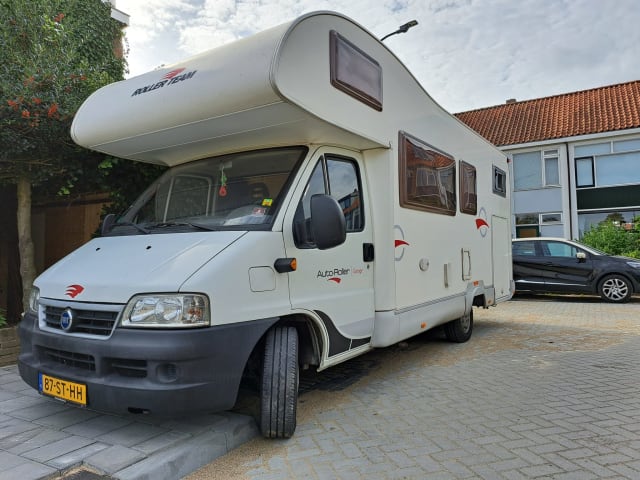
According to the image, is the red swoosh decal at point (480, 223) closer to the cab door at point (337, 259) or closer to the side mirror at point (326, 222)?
the cab door at point (337, 259)

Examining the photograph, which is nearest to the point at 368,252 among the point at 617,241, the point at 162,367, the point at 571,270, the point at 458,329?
the point at 162,367

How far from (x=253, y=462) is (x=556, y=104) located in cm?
2328

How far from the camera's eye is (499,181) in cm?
808

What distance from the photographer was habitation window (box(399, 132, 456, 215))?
488 centimetres

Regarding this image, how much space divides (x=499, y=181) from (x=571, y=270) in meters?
5.49

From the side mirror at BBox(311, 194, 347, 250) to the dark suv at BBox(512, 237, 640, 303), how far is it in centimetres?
1059

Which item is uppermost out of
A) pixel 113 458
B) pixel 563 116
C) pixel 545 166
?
pixel 563 116

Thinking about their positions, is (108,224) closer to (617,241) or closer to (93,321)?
(93,321)

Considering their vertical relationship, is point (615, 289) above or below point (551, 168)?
below

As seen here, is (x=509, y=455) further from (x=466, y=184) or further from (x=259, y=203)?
(x=466, y=184)

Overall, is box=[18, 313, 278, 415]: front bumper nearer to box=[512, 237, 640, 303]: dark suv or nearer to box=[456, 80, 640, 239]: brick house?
box=[512, 237, 640, 303]: dark suv

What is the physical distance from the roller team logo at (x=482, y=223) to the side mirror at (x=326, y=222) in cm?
411

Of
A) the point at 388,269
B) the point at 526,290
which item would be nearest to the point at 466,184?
the point at 388,269

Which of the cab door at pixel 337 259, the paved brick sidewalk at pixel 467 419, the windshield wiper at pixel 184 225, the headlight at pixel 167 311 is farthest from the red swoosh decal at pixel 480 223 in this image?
the headlight at pixel 167 311
